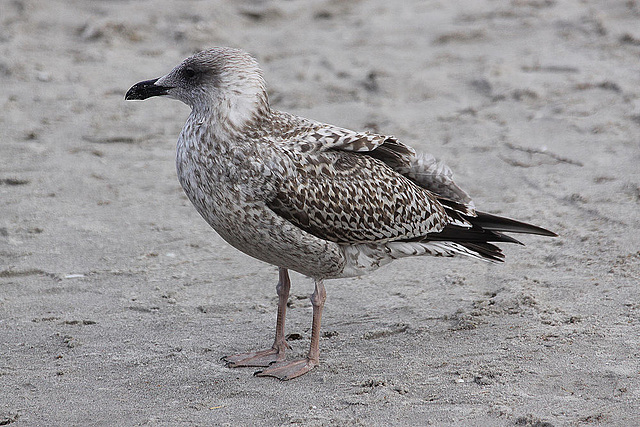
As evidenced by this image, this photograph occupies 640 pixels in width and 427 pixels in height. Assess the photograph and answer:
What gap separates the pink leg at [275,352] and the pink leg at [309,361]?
0.08 meters

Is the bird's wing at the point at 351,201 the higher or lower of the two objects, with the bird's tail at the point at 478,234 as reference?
higher

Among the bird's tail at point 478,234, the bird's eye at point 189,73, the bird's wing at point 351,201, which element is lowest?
the bird's tail at point 478,234

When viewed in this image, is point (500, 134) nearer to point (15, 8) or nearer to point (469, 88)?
point (469, 88)

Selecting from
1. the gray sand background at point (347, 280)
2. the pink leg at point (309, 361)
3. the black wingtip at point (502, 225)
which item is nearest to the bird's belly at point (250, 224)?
the pink leg at point (309, 361)

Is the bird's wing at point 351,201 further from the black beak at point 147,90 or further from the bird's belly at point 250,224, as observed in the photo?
the black beak at point 147,90

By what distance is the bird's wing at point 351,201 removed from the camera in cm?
471

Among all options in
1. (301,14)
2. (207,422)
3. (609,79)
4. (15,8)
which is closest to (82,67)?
(15,8)

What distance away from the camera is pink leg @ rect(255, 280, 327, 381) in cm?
489

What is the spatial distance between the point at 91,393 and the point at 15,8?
8125 millimetres

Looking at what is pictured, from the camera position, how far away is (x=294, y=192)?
467 centimetres

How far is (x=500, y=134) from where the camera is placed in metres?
8.20

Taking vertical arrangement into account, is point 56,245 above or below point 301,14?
below

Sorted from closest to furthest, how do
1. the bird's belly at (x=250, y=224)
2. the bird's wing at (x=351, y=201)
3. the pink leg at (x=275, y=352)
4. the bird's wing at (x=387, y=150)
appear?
the bird's belly at (x=250, y=224)
the bird's wing at (x=351, y=201)
the bird's wing at (x=387, y=150)
the pink leg at (x=275, y=352)

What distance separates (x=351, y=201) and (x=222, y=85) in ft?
3.21
